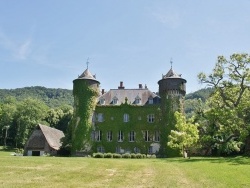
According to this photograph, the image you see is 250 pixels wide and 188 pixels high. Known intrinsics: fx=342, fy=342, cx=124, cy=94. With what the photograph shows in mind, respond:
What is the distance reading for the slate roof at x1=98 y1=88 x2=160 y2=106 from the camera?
180 feet

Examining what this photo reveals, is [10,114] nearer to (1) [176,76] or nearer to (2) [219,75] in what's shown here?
(1) [176,76]

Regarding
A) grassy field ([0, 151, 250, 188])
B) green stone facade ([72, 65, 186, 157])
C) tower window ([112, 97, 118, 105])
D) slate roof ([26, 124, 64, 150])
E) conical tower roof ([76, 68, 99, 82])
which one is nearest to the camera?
grassy field ([0, 151, 250, 188])

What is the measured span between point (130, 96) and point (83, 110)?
8305 millimetres

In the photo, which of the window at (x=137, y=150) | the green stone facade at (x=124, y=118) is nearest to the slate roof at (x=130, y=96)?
the green stone facade at (x=124, y=118)

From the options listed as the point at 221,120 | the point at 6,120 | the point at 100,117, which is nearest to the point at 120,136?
the point at 100,117

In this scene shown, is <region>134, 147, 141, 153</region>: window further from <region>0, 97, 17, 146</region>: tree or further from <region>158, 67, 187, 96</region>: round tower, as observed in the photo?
<region>0, 97, 17, 146</region>: tree

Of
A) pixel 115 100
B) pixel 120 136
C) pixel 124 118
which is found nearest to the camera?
pixel 120 136

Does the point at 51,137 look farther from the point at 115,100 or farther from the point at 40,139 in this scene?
the point at 115,100

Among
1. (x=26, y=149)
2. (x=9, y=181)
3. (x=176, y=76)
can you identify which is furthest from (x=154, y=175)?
(x=26, y=149)

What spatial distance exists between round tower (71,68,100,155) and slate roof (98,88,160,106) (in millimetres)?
2784

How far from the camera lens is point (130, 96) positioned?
56094mm

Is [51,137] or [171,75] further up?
[171,75]

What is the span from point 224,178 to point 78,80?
36462mm

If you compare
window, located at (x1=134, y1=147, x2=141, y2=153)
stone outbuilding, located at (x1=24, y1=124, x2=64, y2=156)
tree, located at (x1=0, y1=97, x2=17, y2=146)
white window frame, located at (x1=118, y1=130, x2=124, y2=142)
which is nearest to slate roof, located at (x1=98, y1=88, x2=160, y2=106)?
white window frame, located at (x1=118, y1=130, x2=124, y2=142)
